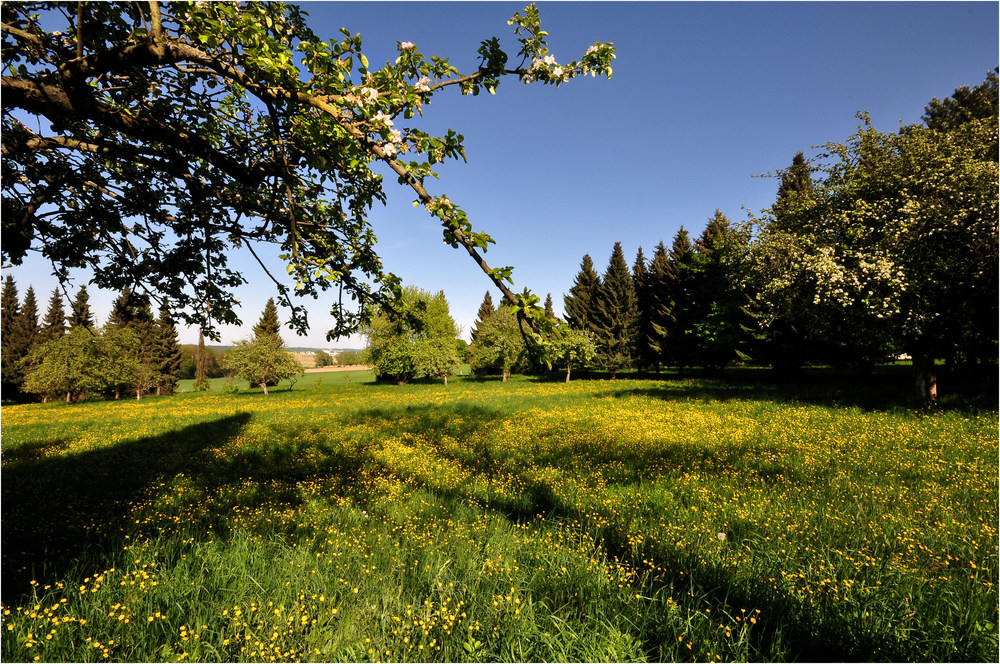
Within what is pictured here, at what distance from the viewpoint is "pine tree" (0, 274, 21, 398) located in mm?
44875

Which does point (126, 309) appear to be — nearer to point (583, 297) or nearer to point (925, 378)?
point (925, 378)

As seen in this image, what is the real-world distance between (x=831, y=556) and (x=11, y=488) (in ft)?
45.7

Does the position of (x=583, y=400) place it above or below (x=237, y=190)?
below

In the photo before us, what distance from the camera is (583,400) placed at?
2045 cm

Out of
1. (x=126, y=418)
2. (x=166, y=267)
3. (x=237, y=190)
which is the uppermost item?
(x=237, y=190)

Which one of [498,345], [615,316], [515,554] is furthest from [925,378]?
[498,345]

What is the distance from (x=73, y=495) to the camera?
675 cm

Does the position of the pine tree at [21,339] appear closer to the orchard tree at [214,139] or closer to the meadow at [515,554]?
the meadow at [515,554]

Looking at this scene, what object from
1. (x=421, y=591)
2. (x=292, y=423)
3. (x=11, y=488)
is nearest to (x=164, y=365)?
(x=292, y=423)

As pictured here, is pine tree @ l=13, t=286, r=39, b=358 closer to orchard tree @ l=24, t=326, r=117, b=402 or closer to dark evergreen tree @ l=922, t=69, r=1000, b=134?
orchard tree @ l=24, t=326, r=117, b=402

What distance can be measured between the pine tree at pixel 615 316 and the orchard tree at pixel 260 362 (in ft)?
109

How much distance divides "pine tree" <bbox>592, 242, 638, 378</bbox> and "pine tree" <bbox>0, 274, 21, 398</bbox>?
69764mm

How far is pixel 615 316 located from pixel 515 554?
38.4 meters

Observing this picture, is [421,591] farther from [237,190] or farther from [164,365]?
[164,365]
